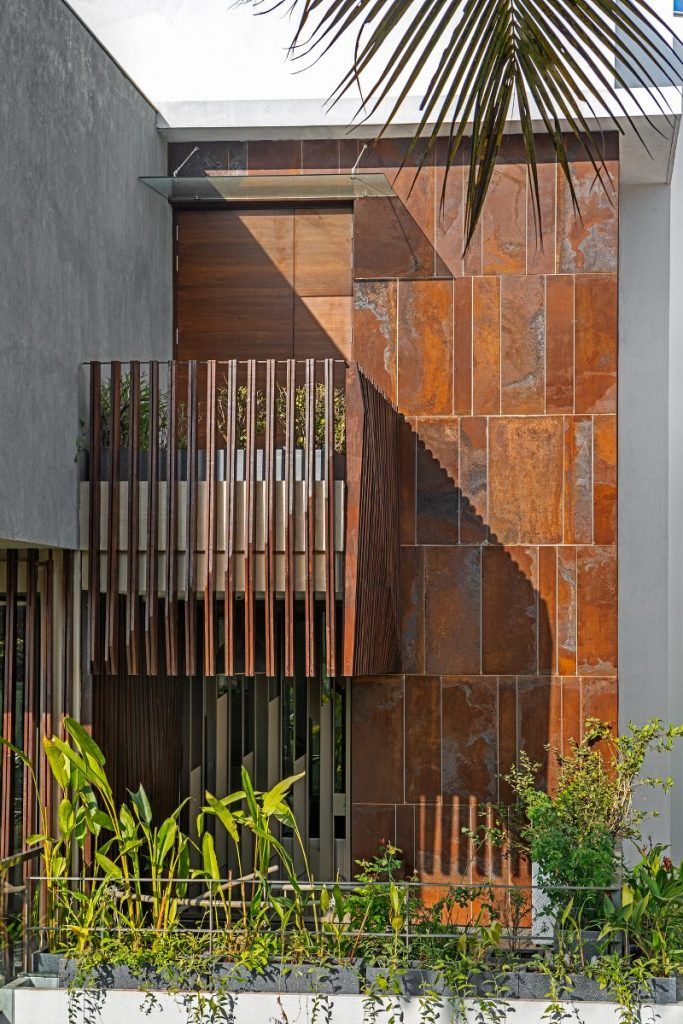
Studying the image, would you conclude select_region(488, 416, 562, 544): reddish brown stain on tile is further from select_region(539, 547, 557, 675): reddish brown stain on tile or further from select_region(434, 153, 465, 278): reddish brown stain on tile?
select_region(434, 153, 465, 278): reddish brown stain on tile

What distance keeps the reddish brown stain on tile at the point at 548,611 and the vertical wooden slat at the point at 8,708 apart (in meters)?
4.23

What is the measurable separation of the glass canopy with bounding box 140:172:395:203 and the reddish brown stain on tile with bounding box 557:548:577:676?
3487 millimetres

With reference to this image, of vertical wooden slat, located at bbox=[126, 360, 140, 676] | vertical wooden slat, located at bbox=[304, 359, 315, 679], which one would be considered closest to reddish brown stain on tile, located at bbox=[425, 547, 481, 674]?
vertical wooden slat, located at bbox=[304, 359, 315, 679]

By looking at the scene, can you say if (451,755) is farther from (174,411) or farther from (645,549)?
(174,411)

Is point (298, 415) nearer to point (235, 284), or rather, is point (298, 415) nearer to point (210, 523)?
point (210, 523)

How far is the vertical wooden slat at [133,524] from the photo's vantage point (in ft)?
28.0

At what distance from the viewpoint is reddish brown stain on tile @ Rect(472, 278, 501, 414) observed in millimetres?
9758

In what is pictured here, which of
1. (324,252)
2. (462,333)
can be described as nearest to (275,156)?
(324,252)

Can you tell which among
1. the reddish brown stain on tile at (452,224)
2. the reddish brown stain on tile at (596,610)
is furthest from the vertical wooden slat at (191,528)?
the reddish brown stain on tile at (596,610)

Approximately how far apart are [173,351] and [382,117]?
9.07 ft

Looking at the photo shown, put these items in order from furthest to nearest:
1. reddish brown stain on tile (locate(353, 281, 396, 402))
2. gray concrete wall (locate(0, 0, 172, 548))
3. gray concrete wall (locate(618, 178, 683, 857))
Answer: gray concrete wall (locate(618, 178, 683, 857)) → reddish brown stain on tile (locate(353, 281, 396, 402)) → gray concrete wall (locate(0, 0, 172, 548))

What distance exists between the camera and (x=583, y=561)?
960 cm

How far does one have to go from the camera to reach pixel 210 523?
849 cm

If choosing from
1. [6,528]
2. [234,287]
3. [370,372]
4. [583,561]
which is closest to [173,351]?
[234,287]
